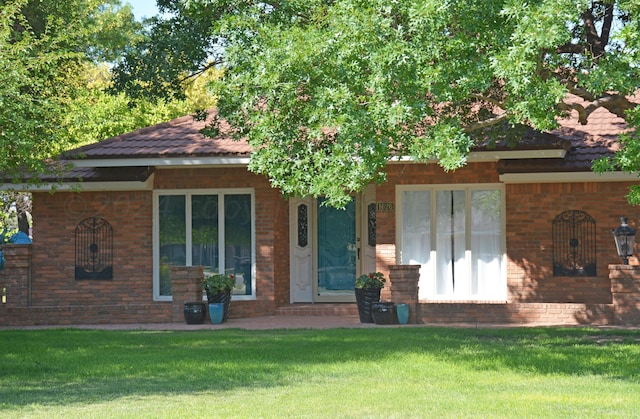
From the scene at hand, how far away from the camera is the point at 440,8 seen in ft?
34.7

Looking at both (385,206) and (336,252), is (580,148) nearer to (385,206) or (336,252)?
(385,206)

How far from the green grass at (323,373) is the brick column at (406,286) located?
3.62 feet

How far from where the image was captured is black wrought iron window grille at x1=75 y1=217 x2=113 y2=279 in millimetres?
20953

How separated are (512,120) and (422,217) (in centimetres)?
883

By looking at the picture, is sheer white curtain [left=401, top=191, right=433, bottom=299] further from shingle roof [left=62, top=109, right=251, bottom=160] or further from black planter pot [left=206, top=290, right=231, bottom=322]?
black planter pot [left=206, top=290, right=231, bottom=322]

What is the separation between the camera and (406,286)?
1858cm

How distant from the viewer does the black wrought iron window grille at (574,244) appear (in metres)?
19.6

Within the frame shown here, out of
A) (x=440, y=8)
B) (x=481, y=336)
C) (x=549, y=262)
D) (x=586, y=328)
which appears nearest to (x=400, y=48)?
(x=440, y=8)

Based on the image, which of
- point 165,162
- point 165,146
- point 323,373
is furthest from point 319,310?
point 323,373

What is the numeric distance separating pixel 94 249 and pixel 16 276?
60.4 inches

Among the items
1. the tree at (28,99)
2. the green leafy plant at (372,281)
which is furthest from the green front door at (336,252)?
the tree at (28,99)

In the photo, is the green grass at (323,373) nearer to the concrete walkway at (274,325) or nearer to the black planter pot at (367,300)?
the concrete walkway at (274,325)

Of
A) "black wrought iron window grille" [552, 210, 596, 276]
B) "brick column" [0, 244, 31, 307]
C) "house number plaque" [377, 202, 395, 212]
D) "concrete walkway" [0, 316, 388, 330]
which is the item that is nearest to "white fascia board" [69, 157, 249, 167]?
"brick column" [0, 244, 31, 307]

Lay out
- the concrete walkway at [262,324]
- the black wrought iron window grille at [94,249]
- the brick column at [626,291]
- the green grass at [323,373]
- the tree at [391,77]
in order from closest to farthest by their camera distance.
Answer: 1. the green grass at [323,373]
2. the tree at [391,77]
3. the brick column at [626,291]
4. the concrete walkway at [262,324]
5. the black wrought iron window grille at [94,249]
